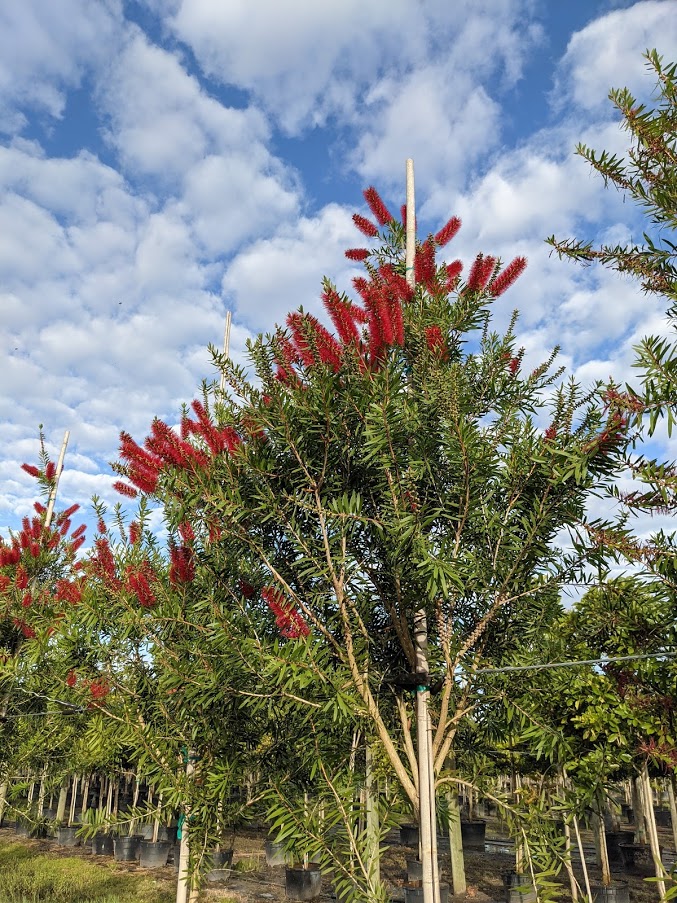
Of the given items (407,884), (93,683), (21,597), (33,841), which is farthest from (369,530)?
(33,841)

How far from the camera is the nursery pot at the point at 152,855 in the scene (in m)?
13.3

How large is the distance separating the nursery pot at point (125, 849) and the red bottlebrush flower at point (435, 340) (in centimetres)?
1496

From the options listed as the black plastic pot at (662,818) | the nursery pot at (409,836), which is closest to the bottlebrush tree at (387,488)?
the nursery pot at (409,836)

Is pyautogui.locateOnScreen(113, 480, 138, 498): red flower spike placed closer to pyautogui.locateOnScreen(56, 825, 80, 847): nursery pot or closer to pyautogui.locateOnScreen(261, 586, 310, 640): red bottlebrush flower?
pyautogui.locateOnScreen(261, 586, 310, 640): red bottlebrush flower

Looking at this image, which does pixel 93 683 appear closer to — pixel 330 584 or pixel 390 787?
pixel 330 584

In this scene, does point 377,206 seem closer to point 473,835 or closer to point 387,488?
point 387,488

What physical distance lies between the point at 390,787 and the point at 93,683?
192 cm

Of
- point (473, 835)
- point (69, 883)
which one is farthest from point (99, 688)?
point (473, 835)

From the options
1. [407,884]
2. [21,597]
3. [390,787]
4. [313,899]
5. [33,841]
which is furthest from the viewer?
[33,841]

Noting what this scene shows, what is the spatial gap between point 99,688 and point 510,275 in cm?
349

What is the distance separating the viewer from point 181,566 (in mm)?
3947

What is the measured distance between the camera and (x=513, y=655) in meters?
3.39

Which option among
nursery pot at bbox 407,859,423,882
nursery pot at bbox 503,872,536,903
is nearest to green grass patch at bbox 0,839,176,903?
nursery pot at bbox 407,859,423,882

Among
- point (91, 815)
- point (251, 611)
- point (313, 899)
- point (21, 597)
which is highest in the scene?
point (21, 597)
